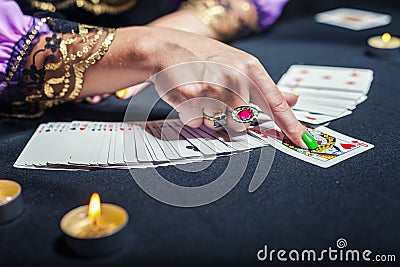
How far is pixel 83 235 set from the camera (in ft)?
2.23

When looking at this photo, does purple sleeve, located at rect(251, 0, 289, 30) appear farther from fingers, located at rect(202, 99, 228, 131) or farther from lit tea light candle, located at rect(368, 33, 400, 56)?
fingers, located at rect(202, 99, 228, 131)

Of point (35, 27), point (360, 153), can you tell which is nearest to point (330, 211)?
point (360, 153)

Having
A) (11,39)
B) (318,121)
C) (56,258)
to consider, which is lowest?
(318,121)

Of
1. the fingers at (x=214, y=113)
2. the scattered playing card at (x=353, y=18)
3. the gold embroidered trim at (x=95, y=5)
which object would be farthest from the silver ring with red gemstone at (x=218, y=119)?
the scattered playing card at (x=353, y=18)

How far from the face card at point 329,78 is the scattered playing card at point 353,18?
394 mm

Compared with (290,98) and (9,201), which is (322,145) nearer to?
(290,98)

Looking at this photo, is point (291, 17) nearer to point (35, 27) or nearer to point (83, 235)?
point (35, 27)

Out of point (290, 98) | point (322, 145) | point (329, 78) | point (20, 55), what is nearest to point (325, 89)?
point (329, 78)

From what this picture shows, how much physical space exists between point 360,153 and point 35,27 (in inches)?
24.5

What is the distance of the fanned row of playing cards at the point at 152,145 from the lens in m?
0.89

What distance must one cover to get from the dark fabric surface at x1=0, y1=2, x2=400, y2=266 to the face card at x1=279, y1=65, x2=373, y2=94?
20cm

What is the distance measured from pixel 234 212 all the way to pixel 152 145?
0.23 meters

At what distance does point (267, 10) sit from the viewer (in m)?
1.53

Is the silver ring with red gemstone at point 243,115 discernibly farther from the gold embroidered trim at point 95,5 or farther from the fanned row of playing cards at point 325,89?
the gold embroidered trim at point 95,5
